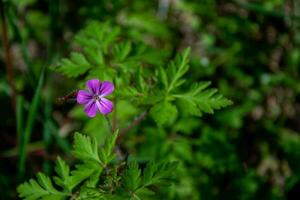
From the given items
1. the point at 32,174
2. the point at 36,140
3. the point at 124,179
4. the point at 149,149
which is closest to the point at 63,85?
the point at 36,140

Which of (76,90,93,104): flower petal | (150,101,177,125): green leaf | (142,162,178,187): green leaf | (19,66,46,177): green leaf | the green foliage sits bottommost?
(142,162,178,187): green leaf

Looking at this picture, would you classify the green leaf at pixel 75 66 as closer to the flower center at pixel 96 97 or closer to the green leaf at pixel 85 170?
the flower center at pixel 96 97

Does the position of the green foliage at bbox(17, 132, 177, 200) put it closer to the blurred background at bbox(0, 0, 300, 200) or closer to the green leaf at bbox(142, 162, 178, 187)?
the green leaf at bbox(142, 162, 178, 187)

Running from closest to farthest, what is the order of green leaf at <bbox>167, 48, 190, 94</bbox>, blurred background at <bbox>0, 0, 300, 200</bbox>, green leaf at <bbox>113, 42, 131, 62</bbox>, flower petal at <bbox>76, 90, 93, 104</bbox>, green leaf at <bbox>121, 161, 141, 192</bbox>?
green leaf at <bbox>121, 161, 141, 192</bbox>
flower petal at <bbox>76, 90, 93, 104</bbox>
green leaf at <bbox>167, 48, 190, 94</bbox>
green leaf at <bbox>113, 42, 131, 62</bbox>
blurred background at <bbox>0, 0, 300, 200</bbox>

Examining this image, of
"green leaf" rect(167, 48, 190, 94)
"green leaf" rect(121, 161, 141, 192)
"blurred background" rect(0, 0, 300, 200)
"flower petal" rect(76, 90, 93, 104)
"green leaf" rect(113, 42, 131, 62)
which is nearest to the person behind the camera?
"green leaf" rect(121, 161, 141, 192)

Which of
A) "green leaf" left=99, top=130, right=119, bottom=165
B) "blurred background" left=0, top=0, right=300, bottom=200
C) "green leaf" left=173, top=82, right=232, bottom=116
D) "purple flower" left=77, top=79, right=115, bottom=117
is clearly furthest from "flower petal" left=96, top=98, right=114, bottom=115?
"blurred background" left=0, top=0, right=300, bottom=200

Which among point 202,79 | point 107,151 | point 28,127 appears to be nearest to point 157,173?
point 107,151
